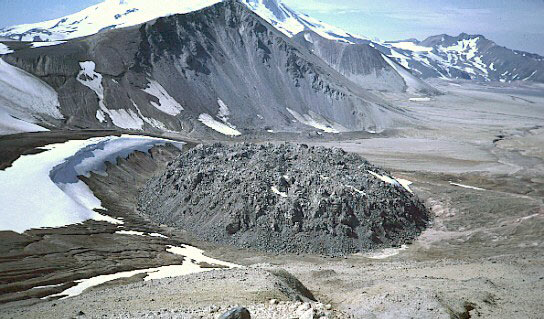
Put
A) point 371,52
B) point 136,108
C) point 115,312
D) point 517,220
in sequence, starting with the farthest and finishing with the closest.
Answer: point 371,52 < point 136,108 < point 517,220 < point 115,312

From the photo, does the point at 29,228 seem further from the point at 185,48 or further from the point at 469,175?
the point at 185,48

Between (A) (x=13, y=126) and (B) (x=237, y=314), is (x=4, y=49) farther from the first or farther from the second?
(B) (x=237, y=314)

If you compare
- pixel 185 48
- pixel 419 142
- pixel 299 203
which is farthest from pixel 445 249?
pixel 185 48

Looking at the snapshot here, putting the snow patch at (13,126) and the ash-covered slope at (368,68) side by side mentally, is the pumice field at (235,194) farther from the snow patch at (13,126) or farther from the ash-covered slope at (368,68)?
the ash-covered slope at (368,68)

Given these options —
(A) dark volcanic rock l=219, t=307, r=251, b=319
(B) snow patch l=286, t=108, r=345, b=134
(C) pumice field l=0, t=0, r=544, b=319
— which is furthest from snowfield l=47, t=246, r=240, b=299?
(B) snow patch l=286, t=108, r=345, b=134

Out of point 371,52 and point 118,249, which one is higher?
point 371,52
